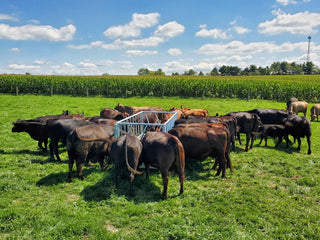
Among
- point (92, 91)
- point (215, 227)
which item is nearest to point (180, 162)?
point (215, 227)

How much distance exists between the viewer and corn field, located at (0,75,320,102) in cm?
2880

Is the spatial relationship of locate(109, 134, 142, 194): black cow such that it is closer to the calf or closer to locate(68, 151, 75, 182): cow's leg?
the calf

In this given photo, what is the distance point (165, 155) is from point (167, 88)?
88.7 feet

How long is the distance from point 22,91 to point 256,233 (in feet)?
125

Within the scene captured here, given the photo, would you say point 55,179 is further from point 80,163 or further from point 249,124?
point 249,124

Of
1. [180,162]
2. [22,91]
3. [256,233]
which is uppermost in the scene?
[22,91]

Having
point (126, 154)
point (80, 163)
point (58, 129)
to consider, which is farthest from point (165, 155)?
point (58, 129)

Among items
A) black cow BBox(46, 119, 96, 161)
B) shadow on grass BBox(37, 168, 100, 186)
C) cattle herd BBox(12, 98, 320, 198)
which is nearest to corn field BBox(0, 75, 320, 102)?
cattle herd BBox(12, 98, 320, 198)

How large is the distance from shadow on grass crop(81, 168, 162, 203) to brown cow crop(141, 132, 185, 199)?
44cm

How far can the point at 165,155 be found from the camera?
566cm

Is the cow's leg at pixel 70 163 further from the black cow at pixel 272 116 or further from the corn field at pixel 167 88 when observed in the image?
the corn field at pixel 167 88

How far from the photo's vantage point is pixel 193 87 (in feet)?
102

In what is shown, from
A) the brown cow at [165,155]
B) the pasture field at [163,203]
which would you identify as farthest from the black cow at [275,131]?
the brown cow at [165,155]

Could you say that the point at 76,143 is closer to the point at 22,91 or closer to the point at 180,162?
the point at 180,162
